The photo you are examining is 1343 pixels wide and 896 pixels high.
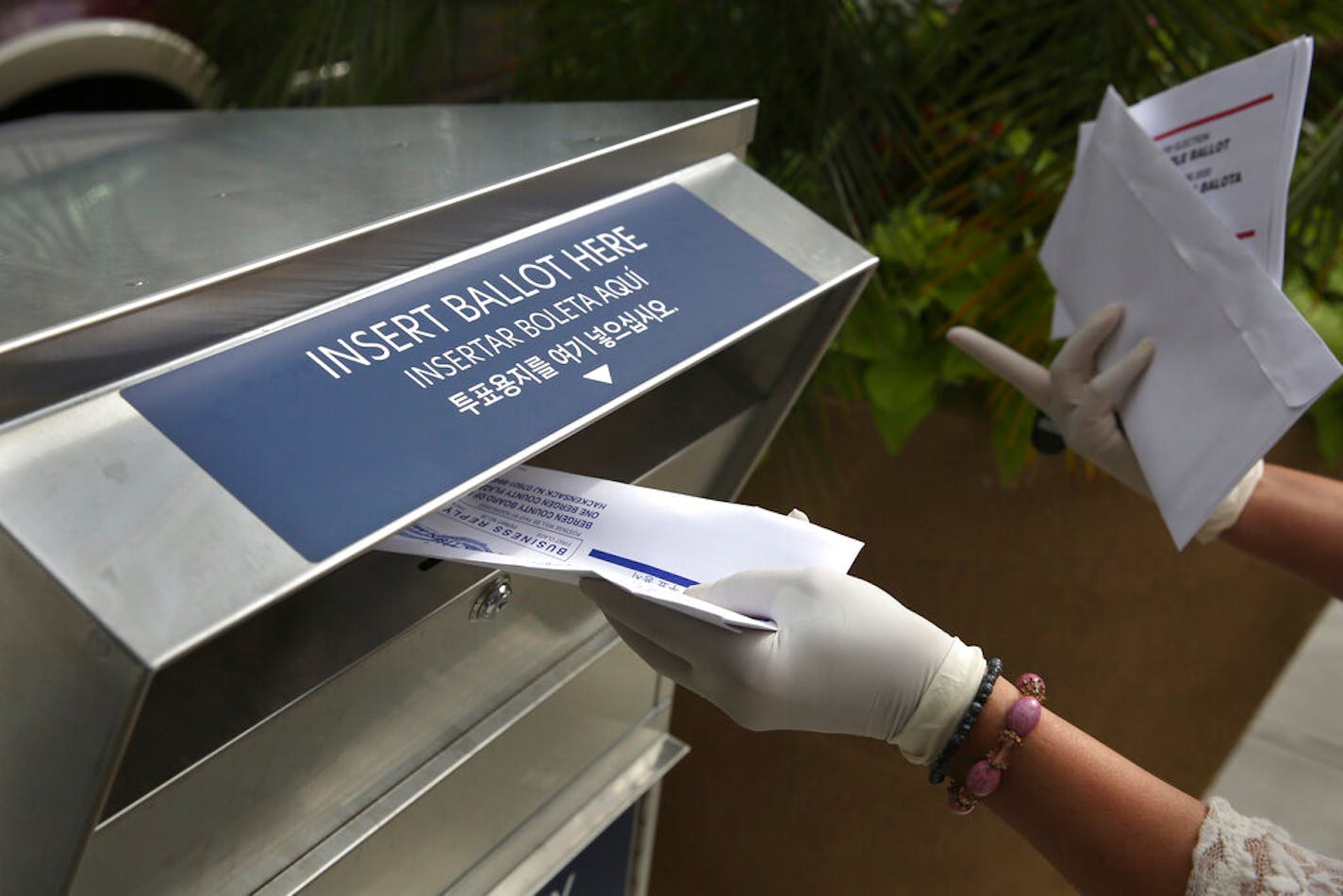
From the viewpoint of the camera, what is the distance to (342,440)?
53cm

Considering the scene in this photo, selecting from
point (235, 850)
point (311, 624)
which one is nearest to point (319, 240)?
point (311, 624)

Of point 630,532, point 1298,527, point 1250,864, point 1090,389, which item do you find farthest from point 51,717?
point 1298,527

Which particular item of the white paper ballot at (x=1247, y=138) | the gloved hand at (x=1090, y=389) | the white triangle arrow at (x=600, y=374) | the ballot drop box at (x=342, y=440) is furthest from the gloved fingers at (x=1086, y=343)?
the white triangle arrow at (x=600, y=374)

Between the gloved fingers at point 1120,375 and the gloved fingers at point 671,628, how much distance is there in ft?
1.51

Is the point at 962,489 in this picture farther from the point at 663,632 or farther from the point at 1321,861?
the point at 663,632

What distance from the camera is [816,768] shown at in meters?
1.44

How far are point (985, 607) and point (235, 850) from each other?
96 centimetres

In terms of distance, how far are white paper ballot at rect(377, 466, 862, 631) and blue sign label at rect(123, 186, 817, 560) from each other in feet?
0.17

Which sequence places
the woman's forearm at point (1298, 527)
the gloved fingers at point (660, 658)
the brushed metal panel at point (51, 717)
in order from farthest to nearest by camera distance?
the woman's forearm at point (1298, 527) < the gloved fingers at point (660, 658) < the brushed metal panel at point (51, 717)

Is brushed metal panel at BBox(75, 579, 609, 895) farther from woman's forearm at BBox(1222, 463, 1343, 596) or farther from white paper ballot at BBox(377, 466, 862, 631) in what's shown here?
woman's forearm at BBox(1222, 463, 1343, 596)

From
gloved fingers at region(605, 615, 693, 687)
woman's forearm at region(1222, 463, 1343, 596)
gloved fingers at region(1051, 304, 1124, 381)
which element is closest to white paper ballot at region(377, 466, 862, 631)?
gloved fingers at region(605, 615, 693, 687)

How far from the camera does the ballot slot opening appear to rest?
0.55m

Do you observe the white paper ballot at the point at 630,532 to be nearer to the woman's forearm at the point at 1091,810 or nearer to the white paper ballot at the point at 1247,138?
the woman's forearm at the point at 1091,810

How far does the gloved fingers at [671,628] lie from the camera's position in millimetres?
640
